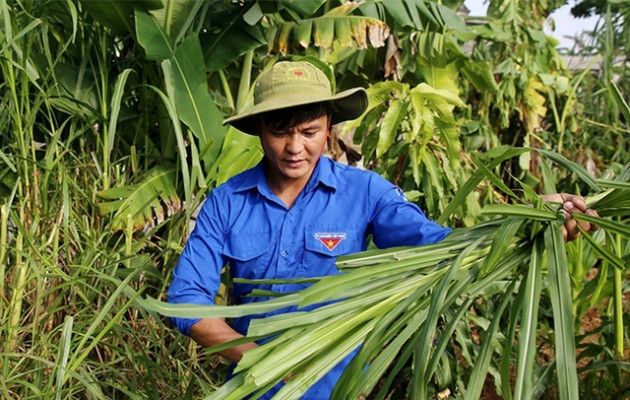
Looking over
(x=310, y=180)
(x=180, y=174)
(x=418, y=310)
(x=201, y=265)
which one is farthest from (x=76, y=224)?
(x=418, y=310)

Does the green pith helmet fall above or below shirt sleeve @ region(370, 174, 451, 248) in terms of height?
above

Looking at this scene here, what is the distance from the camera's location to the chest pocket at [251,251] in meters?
1.70

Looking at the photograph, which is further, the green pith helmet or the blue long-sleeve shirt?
the blue long-sleeve shirt

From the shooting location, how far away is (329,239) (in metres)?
1.70

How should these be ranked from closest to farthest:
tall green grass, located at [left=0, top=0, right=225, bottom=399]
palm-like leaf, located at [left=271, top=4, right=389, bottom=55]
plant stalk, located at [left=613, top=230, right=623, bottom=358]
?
plant stalk, located at [left=613, top=230, right=623, bottom=358]
tall green grass, located at [left=0, top=0, right=225, bottom=399]
palm-like leaf, located at [left=271, top=4, right=389, bottom=55]

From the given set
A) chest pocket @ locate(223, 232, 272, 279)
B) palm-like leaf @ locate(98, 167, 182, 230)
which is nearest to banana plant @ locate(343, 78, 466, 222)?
palm-like leaf @ locate(98, 167, 182, 230)

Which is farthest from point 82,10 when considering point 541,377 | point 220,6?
point 541,377

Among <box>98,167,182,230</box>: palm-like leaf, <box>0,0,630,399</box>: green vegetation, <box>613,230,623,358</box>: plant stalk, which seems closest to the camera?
<box>613,230,623,358</box>: plant stalk

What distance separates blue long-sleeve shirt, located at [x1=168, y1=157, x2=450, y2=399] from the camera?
1683mm

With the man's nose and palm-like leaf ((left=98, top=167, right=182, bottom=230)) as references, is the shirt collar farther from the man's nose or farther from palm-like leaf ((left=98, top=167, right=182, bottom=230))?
palm-like leaf ((left=98, top=167, right=182, bottom=230))

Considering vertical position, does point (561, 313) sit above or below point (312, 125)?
below

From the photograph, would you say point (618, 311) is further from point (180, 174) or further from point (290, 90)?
point (180, 174)

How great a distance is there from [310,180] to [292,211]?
0.30 ft

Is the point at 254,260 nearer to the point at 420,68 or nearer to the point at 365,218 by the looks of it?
the point at 365,218
